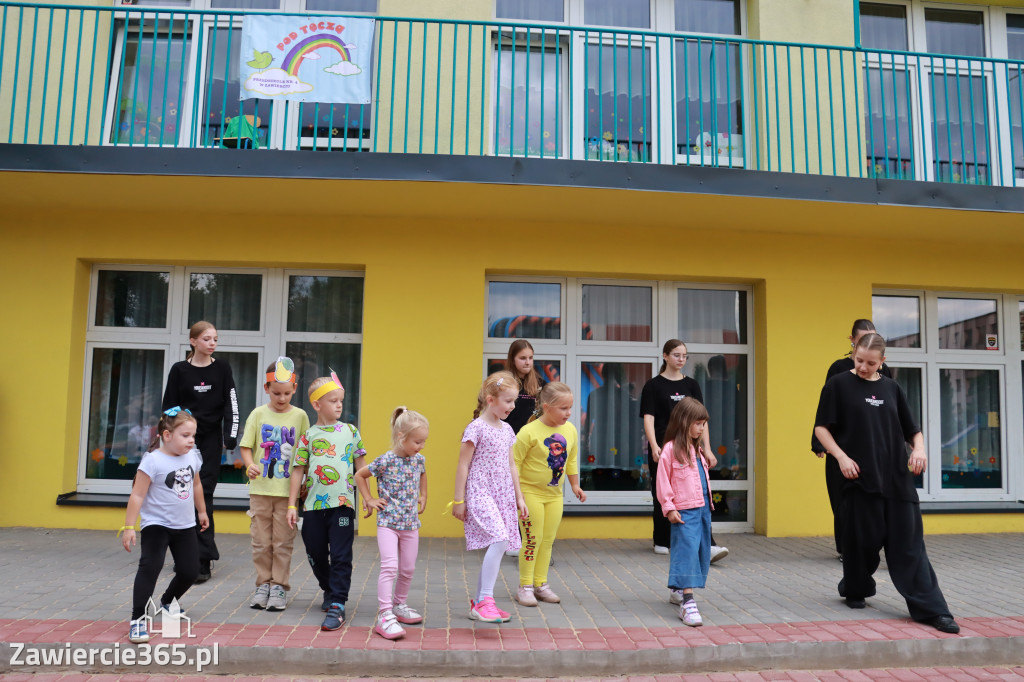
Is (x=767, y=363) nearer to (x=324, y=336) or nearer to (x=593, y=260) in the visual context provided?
(x=593, y=260)

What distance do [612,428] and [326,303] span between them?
10.7 ft

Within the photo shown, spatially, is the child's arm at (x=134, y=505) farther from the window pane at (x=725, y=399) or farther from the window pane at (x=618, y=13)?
the window pane at (x=618, y=13)

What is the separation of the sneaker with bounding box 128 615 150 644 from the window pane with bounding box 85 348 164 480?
13.2 feet

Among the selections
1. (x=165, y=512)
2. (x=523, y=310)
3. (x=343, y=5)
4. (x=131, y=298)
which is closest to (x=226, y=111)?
(x=343, y=5)

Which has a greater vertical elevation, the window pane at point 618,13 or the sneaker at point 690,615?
Result: the window pane at point 618,13

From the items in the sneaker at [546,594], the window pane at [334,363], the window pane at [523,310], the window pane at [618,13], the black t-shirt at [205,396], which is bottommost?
the sneaker at [546,594]

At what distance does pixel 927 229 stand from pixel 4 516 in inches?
372

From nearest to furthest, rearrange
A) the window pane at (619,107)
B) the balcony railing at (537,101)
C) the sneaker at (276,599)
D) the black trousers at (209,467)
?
the sneaker at (276,599)
the black trousers at (209,467)
the balcony railing at (537,101)
the window pane at (619,107)

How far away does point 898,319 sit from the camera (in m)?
8.03

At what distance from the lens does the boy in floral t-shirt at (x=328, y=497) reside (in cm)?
412

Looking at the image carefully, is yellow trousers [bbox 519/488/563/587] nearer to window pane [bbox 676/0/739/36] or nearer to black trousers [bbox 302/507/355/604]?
black trousers [bbox 302/507/355/604]

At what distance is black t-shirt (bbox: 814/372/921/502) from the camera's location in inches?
177

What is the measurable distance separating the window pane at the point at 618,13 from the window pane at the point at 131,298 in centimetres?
541

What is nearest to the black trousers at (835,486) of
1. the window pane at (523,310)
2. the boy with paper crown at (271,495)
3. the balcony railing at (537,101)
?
the window pane at (523,310)
